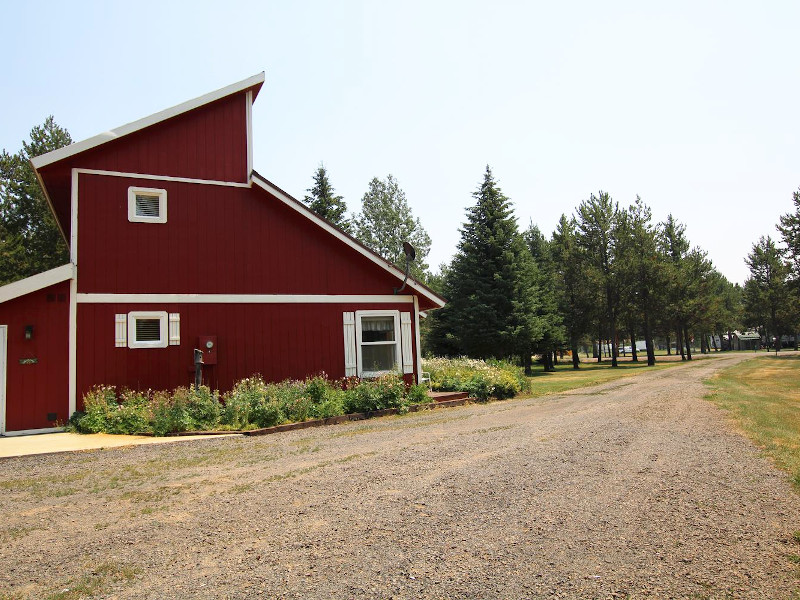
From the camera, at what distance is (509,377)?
17984 mm

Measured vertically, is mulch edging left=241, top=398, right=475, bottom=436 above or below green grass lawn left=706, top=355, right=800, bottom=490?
above

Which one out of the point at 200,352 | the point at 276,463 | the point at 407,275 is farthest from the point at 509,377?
the point at 276,463

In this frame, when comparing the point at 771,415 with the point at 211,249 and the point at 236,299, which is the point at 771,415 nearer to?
the point at 236,299

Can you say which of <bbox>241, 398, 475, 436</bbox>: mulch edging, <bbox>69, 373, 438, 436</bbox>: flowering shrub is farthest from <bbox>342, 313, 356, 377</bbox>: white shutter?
<bbox>241, 398, 475, 436</bbox>: mulch edging

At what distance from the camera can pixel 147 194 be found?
1315cm

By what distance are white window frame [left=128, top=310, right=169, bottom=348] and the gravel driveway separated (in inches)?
164

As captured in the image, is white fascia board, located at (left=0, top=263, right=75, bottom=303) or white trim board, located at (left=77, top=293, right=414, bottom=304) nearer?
white fascia board, located at (left=0, top=263, right=75, bottom=303)

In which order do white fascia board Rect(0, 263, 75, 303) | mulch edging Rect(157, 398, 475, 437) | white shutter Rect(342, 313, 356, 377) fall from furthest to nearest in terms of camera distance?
white shutter Rect(342, 313, 356, 377)
white fascia board Rect(0, 263, 75, 303)
mulch edging Rect(157, 398, 475, 437)

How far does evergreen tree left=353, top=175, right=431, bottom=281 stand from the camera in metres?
43.9

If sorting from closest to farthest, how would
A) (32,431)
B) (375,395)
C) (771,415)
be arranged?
1. (32,431)
2. (771,415)
3. (375,395)

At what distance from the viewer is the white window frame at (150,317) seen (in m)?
12.5

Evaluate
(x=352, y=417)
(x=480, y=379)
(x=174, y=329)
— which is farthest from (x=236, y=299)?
(x=480, y=379)

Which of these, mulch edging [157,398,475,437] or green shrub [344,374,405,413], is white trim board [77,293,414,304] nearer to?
green shrub [344,374,405,413]

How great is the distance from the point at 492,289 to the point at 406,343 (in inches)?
756
